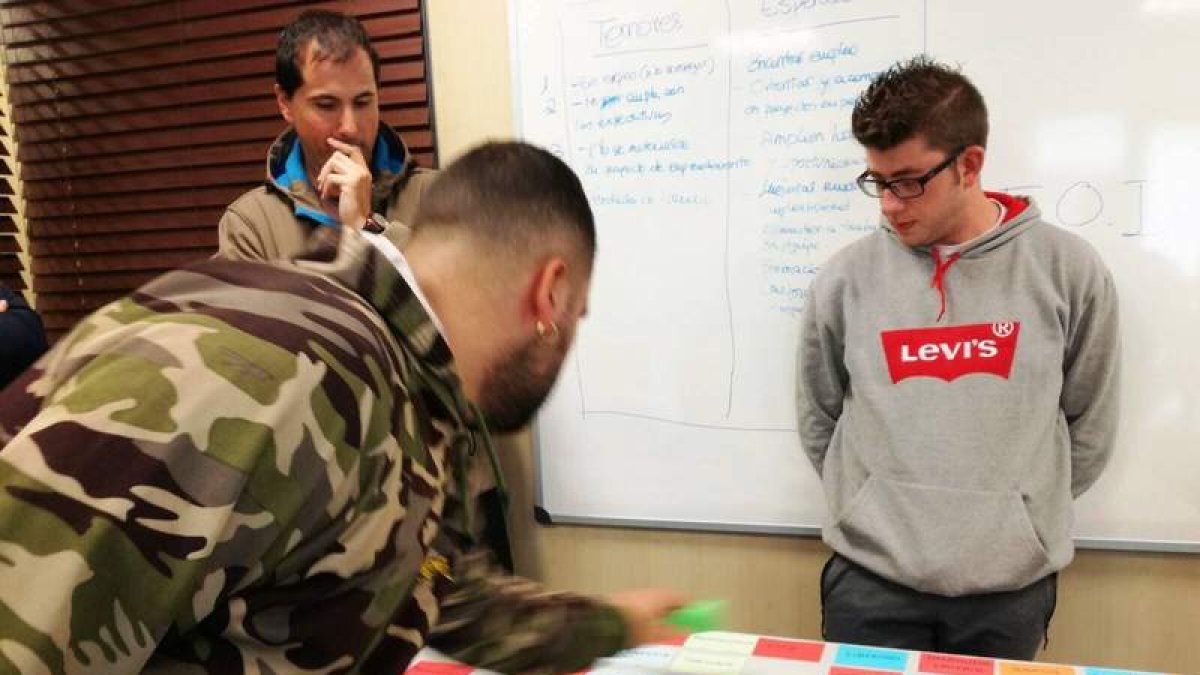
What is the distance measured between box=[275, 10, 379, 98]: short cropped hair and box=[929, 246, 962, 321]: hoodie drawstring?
1299 mm

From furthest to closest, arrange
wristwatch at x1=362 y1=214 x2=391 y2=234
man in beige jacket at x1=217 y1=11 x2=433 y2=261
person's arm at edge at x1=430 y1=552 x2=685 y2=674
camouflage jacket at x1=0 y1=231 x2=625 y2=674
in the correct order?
man in beige jacket at x1=217 y1=11 x2=433 y2=261
wristwatch at x1=362 y1=214 x2=391 y2=234
person's arm at edge at x1=430 y1=552 x2=685 y2=674
camouflage jacket at x1=0 y1=231 x2=625 y2=674

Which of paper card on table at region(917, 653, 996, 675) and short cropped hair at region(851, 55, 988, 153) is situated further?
short cropped hair at region(851, 55, 988, 153)

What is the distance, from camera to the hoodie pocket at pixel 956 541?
1.60 meters

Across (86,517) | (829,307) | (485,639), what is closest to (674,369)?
(829,307)

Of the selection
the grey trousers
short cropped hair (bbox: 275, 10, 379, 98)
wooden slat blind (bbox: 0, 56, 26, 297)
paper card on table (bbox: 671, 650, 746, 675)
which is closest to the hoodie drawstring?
the grey trousers

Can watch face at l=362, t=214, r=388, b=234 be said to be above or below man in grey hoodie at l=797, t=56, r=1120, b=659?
above

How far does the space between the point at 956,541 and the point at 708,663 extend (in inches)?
23.3

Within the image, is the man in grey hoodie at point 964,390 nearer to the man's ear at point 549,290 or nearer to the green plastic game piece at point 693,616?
the green plastic game piece at point 693,616

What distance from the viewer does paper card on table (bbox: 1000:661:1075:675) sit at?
1233 millimetres

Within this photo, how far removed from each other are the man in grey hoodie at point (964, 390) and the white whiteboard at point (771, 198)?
239 mm

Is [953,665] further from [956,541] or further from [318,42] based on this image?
[318,42]

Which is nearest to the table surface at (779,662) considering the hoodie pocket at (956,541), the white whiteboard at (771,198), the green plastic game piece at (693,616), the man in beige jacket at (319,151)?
the green plastic game piece at (693,616)

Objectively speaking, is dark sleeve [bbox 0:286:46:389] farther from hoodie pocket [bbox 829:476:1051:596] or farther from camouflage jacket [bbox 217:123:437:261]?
hoodie pocket [bbox 829:476:1051:596]

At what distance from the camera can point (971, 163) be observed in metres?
1.63
